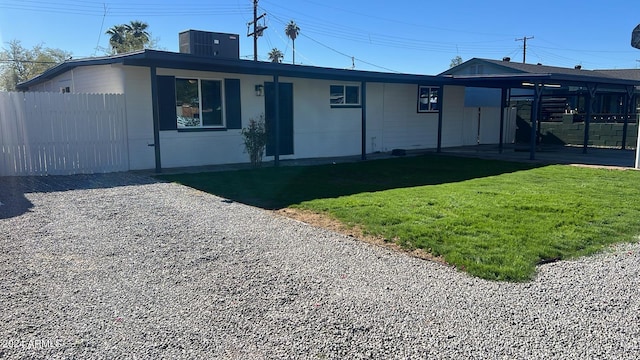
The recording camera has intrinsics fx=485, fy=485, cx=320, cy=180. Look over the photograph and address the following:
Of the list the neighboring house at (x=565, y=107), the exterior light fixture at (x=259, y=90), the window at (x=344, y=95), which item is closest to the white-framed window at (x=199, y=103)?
the exterior light fixture at (x=259, y=90)

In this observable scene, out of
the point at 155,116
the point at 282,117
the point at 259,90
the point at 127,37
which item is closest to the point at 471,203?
the point at 155,116

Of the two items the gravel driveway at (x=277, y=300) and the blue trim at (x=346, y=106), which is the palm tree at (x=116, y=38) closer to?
the blue trim at (x=346, y=106)

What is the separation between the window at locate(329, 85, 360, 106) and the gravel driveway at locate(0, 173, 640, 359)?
9415 millimetres

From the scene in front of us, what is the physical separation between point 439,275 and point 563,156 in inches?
507

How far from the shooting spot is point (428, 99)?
57.2 ft

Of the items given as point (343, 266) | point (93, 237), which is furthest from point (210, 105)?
point (343, 266)

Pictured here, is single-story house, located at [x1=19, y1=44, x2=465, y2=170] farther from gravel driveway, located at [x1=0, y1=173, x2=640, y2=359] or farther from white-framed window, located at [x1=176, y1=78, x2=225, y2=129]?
gravel driveway, located at [x1=0, y1=173, x2=640, y2=359]

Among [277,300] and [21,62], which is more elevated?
[21,62]

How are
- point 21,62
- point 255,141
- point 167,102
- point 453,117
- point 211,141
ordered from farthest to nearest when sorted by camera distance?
point 21,62 < point 453,117 < point 211,141 < point 255,141 < point 167,102

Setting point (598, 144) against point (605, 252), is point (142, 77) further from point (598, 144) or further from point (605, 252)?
point (598, 144)

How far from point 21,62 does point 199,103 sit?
34868 mm

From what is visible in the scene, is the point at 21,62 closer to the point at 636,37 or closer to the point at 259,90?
the point at 259,90

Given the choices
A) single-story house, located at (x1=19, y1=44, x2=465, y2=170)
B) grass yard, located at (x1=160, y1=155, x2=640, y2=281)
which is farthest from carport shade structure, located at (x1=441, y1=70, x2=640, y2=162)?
grass yard, located at (x1=160, y1=155, x2=640, y2=281)

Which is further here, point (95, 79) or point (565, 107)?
point (565, 107)
